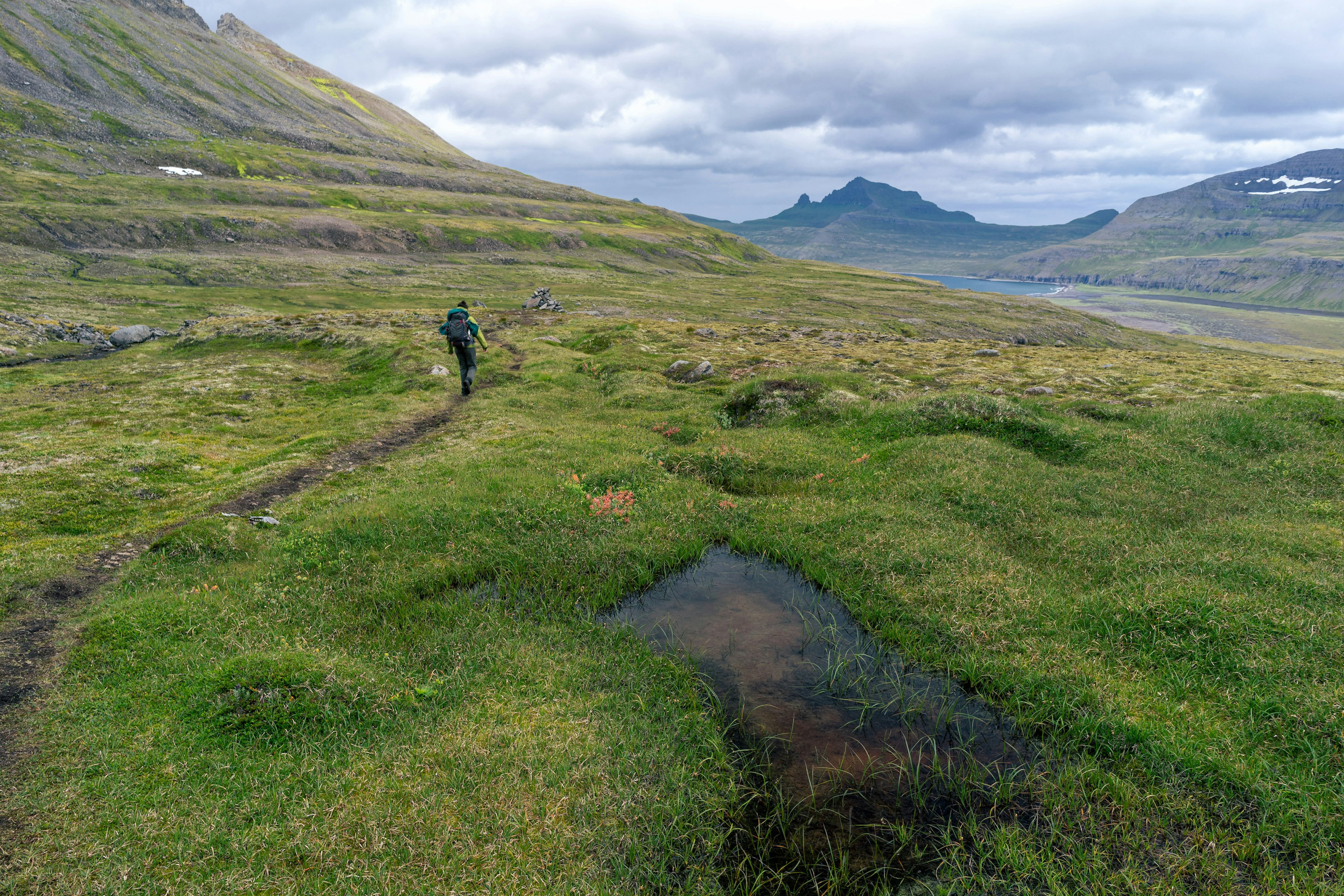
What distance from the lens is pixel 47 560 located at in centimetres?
1391

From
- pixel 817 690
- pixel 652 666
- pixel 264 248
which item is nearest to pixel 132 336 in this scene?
pixel 652 666

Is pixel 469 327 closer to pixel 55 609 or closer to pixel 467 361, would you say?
pixel 467 361

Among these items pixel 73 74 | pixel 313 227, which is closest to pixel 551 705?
pixel 313 227

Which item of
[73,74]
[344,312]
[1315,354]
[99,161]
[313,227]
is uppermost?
[73,74]

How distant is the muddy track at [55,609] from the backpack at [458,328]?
12682mm

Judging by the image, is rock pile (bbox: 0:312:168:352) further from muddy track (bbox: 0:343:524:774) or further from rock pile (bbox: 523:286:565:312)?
muddy track (bbox: 0:343:524:774)

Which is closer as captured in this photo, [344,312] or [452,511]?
[452,511]

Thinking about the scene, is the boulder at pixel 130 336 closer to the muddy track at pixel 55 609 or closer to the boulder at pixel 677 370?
the muddy track at pixel 55 609

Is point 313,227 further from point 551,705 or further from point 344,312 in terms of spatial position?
point 551,705

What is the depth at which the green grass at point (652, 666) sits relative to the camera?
7316 millimetres

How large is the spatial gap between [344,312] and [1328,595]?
85.3m

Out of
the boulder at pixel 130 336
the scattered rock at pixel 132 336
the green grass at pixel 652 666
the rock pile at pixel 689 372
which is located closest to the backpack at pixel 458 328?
the rock pile at pixel 689 372

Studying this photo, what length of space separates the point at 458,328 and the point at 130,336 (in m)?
46.0

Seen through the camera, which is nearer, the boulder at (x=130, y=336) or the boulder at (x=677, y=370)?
the boulder at (x=677, y=370)
